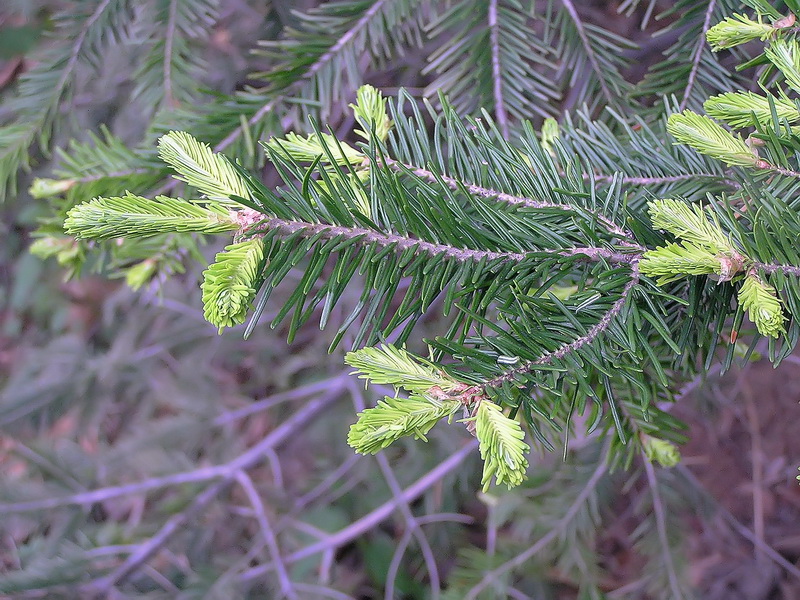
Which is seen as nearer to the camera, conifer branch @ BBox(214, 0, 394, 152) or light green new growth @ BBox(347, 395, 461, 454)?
light green new growth @ BBox(347, 395, 461, 454)

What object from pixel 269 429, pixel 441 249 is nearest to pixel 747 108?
pixel 441 249

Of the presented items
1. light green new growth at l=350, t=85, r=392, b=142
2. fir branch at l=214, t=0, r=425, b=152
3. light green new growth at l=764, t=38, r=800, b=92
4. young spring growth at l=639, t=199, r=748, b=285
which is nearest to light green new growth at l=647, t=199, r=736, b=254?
young spring growth at l=639, t=199, r=748, b=285

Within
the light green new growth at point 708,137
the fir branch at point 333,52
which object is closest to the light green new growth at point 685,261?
the light green new growth at point 708,137

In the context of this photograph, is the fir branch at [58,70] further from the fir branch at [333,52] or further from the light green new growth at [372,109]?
the light green new growth at [372,109]

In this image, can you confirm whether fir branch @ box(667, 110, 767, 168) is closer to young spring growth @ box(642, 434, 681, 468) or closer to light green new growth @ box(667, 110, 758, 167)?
light green new growth @ box(667, 110, 758, 167)

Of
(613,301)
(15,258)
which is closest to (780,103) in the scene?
(613,301)

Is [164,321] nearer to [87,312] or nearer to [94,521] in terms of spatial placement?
[87,312]
